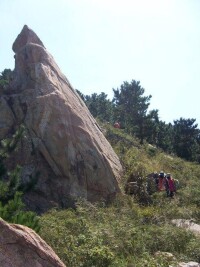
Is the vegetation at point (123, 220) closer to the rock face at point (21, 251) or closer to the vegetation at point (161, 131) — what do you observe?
the rock face at point (21, 251)

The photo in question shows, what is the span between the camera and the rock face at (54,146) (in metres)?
16.7

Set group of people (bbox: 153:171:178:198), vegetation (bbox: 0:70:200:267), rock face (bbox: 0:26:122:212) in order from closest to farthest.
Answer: vegetation (bbox: 0:70:200:267) < rock face (bbox: 0:26:122:212) < group of people (bbox: 153:171:178:198)

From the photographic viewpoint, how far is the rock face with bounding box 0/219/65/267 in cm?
806

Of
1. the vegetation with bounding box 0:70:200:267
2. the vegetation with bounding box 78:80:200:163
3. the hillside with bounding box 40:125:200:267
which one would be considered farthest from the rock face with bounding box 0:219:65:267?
the vegetation with bounding box 78:80:200:163

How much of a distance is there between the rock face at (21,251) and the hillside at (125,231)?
1.74 meters

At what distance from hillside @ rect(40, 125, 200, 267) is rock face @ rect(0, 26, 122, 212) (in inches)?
46.0

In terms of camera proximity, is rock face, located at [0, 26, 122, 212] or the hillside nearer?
the hillside

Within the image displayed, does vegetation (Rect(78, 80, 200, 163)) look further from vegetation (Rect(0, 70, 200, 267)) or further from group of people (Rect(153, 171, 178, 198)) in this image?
group of people (Rect(153, 171, 178, 198))

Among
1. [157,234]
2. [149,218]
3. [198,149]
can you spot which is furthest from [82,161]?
[198,149]

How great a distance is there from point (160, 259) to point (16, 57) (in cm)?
1302

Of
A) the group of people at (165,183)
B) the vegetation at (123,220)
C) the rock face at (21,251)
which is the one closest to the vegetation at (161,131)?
the vegetation at (123,220)

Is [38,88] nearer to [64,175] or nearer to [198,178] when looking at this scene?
[64,175]

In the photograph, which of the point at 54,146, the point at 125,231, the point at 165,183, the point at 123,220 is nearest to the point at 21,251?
the point at 125,231

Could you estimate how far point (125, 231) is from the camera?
12.1 meters
